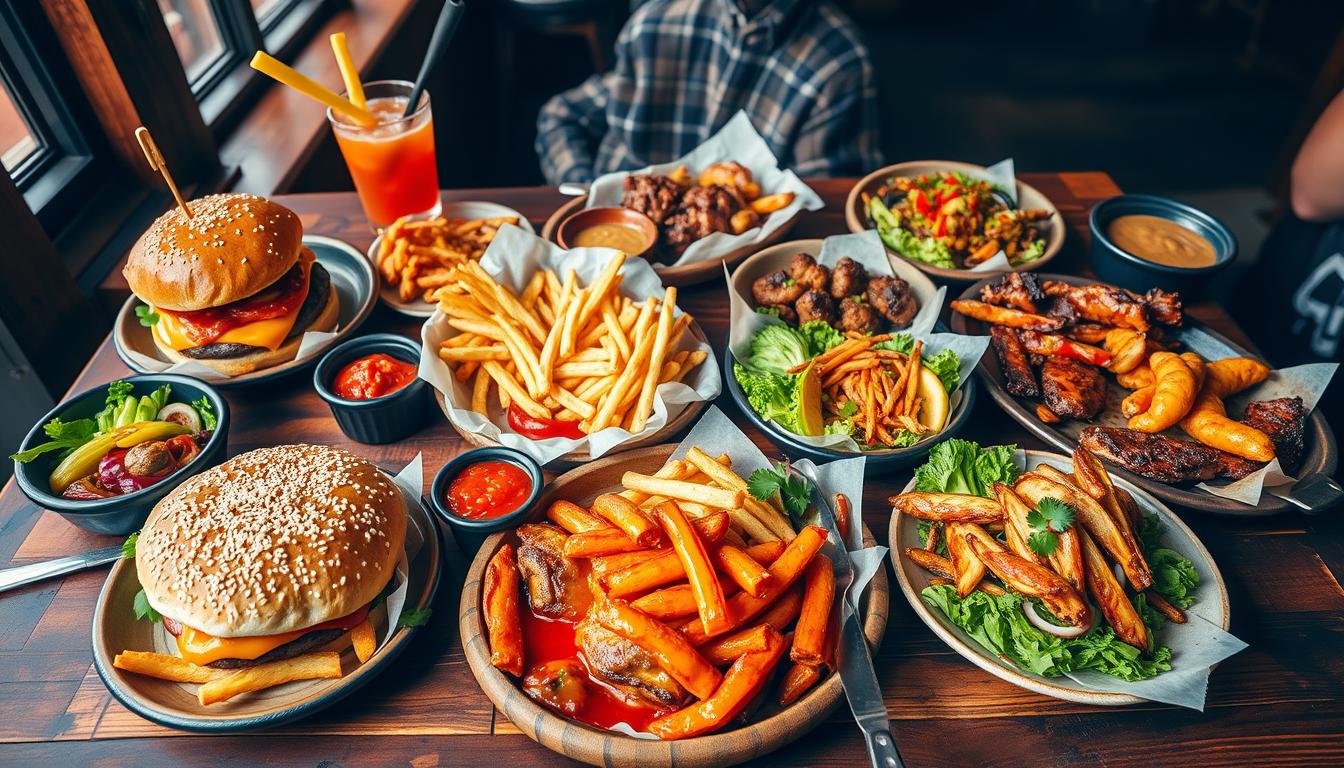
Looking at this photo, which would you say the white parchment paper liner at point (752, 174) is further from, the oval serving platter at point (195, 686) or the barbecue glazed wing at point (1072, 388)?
the oval serving platter at point (195, 686)

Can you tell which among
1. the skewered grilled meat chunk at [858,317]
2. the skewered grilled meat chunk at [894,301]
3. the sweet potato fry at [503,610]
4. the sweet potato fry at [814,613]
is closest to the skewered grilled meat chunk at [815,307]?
the skewered grilled meat chunk at [858,317]

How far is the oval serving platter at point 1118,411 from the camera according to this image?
2104 millimetres

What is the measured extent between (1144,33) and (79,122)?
11.5 meters

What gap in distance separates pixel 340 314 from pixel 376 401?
2.53 feet

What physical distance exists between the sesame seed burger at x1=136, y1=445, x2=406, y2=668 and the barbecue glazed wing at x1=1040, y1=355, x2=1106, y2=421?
6.54 feet

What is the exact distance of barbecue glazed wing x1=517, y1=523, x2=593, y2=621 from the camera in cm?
193

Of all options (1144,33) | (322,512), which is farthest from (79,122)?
(1144,33)

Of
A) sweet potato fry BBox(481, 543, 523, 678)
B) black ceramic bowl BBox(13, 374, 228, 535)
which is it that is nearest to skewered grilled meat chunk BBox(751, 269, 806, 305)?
sweet potato fry BBox(481, 543, 523, 678)

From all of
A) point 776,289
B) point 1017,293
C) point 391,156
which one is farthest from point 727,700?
point 391,156

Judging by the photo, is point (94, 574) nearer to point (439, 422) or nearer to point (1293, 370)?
point (439, 422)

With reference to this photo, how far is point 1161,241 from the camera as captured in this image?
3.03 meters

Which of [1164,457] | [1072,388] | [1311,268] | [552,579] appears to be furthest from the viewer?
[1311,268]

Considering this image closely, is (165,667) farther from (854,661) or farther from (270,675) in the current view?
(854,661)

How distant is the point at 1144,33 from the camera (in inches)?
392
